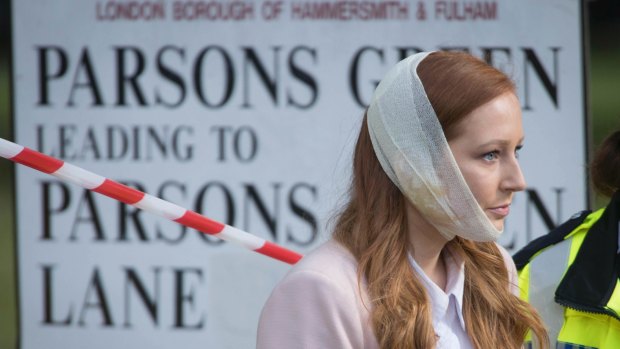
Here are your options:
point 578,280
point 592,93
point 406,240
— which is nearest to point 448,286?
point 406,240

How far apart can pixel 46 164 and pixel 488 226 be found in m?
1.18

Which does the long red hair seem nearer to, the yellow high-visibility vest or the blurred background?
the yellow high-visibility vest

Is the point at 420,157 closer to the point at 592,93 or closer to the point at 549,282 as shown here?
the point at 549,282

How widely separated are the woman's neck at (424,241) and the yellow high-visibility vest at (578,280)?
436mm

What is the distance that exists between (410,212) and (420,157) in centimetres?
13

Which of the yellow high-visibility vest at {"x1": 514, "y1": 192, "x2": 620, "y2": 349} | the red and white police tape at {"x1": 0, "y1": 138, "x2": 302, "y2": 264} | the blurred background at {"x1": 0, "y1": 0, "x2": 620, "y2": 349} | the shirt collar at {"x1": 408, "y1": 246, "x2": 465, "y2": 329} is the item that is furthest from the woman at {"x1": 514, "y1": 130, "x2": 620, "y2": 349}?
the blurred background at {"x1": 0, "y1": 0, "x2": 620, "y2": 349}

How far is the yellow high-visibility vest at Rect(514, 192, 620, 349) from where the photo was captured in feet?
7.37

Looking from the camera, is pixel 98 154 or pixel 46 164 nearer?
pixel 46 164

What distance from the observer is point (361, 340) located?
1788mm

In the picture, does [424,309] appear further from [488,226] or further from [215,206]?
[215,206]

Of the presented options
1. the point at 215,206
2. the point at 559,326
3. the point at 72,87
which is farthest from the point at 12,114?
the point at 559,326

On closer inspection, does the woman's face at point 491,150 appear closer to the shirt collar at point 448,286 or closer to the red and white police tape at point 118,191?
the shirt collar at point 448,286

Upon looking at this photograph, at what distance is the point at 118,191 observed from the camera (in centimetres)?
262

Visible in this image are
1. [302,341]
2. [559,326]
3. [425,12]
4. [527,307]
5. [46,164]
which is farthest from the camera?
[425,12]
